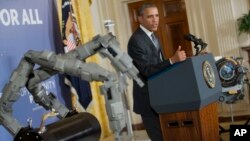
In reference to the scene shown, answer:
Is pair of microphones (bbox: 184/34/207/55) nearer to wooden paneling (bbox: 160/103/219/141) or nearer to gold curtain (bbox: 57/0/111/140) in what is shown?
wooden paneling (bbox: 160/103/219/141)

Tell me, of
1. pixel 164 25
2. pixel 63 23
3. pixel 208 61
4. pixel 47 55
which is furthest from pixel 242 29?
pixel 47 55

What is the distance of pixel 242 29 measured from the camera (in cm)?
707

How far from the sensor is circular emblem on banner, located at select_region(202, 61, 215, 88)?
3.35 m

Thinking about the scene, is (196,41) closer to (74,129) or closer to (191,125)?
(191,125)

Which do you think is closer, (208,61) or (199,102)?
(199,102)

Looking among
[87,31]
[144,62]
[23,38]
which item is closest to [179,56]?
[144,62]

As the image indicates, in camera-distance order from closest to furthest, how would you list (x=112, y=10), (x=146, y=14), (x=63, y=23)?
(x=146, y=14), (x=63, y=23), (x=112, y=10)

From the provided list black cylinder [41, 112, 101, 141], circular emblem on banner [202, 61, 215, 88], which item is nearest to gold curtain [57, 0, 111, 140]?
circular emblem on banner [202, 61, 215, 88]

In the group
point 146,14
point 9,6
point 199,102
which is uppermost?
point 9,6

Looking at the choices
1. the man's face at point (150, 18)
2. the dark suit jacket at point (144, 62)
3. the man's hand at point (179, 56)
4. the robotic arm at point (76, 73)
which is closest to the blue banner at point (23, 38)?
the robotic arm at point (76, 73)

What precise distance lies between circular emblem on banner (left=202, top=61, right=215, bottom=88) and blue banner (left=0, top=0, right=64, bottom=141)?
1.61 metres

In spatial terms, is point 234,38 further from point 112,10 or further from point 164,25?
point 112,10

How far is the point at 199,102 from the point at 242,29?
164 inches

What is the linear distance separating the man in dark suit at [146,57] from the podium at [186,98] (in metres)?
0.07
